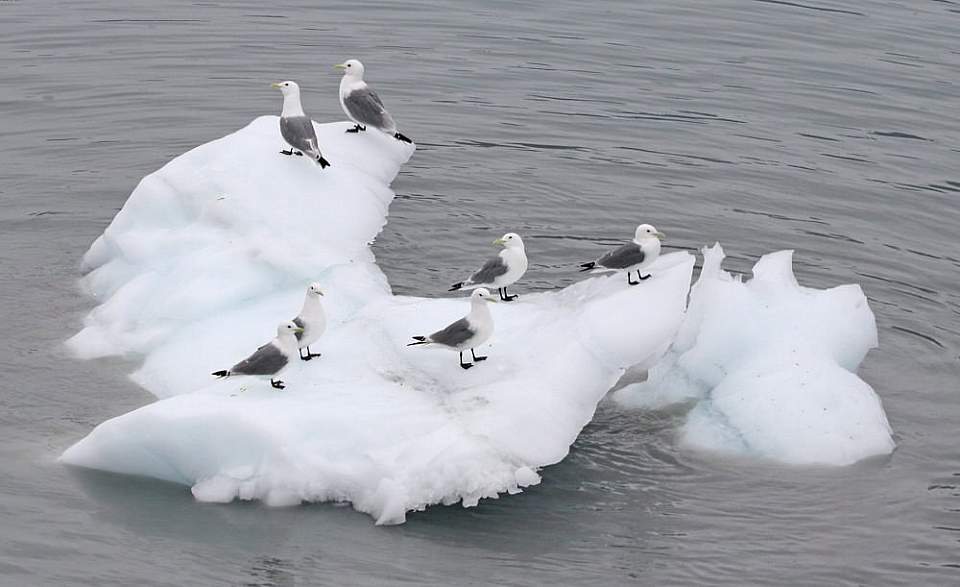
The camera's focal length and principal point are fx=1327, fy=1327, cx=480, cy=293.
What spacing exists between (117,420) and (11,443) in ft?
3.84

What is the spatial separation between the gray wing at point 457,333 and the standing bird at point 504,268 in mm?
1390

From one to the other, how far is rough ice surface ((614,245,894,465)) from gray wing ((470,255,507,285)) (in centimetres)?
162

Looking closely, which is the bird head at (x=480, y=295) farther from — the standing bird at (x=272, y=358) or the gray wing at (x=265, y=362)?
the gray wing at (x=265, y=362)

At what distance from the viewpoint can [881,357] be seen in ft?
43.6

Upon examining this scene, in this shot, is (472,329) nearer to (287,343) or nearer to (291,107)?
(287,343)

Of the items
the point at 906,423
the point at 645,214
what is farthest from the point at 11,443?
the point at 645,214

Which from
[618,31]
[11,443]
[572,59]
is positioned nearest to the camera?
[11,443]

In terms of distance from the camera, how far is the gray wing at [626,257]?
12.4 metres

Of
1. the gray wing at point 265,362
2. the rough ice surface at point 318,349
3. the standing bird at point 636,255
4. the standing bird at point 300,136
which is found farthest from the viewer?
the standing bird at point 300,136

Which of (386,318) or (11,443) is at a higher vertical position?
(386,318)

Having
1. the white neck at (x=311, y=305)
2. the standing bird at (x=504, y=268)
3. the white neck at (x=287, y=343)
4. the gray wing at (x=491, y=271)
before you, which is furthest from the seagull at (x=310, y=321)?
the gray wing at (x=491, y=271)

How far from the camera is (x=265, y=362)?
34.7 feet

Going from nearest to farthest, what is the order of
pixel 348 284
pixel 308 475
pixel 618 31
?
pixel 308 475 → pixel 348 284 → pixel 618 31

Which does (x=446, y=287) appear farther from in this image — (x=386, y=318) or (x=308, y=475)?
(x=308, y=475)
